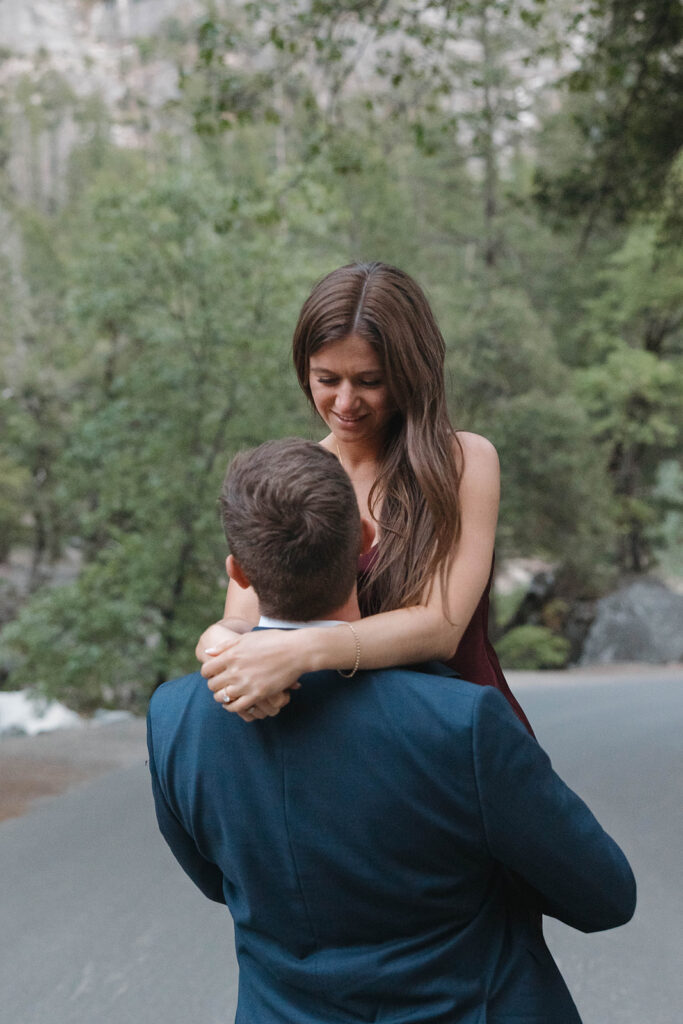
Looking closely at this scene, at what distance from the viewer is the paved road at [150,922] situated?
14.6 feet

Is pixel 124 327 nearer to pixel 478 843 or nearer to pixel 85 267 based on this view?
pixel 85 267

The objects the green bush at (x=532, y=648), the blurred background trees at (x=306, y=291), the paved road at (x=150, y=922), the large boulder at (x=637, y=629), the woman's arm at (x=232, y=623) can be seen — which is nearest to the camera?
the woman's arm at (x=232, y=623)

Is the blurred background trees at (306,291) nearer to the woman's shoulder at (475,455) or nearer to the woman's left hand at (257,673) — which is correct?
the woman's shoulder at (475,455)

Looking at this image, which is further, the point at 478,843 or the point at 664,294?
the point at 664,294

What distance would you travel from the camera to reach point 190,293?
57.3 ft

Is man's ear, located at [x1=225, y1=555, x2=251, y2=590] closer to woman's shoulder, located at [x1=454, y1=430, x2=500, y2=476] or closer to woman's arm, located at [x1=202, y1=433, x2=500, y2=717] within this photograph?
woman's arm, located at [x1=202, y1=433, x2=500, y2=717]

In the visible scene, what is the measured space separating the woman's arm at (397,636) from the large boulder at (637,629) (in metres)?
24.1

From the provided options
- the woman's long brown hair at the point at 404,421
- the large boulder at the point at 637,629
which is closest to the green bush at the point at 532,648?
the large boulder at the point at 637,629

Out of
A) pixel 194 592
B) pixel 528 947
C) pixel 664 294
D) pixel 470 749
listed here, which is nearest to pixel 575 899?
pixel 528 947

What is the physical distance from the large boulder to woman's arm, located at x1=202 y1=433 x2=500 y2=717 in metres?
24.1

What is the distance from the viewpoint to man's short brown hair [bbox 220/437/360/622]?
1.63 m

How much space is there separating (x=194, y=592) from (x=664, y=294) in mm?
17503

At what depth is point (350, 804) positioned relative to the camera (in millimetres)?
1632

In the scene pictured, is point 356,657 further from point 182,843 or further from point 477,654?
point 477,654
